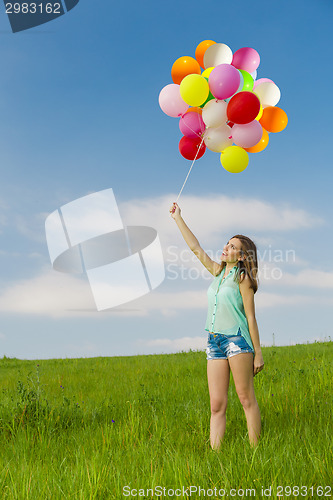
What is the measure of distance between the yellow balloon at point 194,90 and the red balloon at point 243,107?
379mm

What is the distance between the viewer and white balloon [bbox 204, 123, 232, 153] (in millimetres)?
5441

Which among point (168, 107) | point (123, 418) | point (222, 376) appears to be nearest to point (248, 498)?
point (222, 376)

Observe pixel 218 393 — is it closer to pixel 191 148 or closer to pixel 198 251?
pixel 198 251

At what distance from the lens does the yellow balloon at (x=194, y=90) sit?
17.1ft

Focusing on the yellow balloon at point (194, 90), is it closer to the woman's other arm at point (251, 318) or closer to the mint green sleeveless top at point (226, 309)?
the mint green sleeveless top at point (226, 309)

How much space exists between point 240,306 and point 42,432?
8.84ft

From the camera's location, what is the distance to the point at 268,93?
5.85 m

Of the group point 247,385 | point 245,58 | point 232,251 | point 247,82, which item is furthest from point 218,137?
point 247,385

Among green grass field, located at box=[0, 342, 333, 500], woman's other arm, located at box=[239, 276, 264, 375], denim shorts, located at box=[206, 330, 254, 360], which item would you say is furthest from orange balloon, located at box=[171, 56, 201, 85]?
green grass field, located at box=[0, 342, 333, 500]

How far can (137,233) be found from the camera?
1021 cm

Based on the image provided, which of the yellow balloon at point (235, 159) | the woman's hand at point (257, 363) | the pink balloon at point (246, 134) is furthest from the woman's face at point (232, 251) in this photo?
the pink balloon at point (246, 134)

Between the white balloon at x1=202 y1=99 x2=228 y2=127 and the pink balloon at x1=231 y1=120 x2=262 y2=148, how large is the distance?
0.21 m

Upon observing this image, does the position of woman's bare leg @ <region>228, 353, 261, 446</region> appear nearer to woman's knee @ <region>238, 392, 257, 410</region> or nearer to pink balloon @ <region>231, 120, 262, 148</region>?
woman's knee @ <region>238, 392, 257, 410</region>

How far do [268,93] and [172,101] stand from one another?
1317 millimetres
